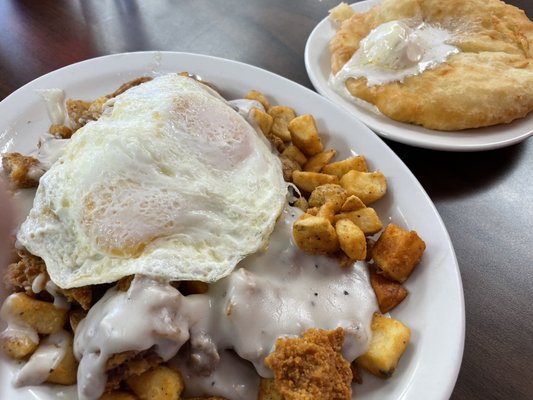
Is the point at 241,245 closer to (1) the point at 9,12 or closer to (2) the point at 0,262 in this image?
(2) the point at 0,262

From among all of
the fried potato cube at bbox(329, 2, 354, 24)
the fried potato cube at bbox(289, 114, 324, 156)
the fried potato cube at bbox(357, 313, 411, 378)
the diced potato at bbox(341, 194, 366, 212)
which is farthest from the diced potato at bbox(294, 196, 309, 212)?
the fried potato cube at bbox(329, 2, 354, 24)

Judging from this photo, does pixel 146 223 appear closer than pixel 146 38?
Yes

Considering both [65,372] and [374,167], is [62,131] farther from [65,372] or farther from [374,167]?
[374,167]

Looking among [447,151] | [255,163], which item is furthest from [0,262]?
[447,151]

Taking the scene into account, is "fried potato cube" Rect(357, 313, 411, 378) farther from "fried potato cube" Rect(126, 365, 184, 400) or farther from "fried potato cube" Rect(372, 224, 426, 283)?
"fried potato cube" Rect(126, 365, 184, 400)

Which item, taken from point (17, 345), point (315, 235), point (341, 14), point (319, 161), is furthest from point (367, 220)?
point (341, 14)
